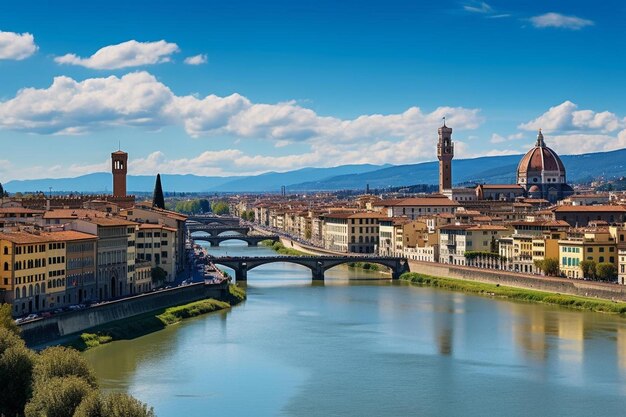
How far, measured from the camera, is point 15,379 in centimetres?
2255

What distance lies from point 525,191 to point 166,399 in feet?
255

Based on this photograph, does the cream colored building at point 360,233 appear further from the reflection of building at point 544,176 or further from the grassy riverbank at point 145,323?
the grassy riverbank at point 145,323

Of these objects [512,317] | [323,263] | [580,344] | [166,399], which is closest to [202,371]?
[166,399]

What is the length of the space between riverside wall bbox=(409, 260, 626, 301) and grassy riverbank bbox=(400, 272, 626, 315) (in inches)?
14.7

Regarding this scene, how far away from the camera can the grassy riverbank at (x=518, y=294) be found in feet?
143

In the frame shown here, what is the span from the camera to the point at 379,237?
77.1m

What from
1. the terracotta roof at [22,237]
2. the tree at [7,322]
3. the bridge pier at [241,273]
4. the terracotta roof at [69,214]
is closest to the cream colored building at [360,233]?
the bridge pier at [241,273]

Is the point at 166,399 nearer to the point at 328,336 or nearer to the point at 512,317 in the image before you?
the point at 328,336

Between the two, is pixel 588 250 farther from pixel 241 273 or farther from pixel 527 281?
pixel 241 273

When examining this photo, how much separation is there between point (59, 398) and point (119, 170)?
50.1 meters

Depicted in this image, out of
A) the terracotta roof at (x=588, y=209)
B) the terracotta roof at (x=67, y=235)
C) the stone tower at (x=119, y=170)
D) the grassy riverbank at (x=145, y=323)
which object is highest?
the stone tower at (x=119, y=170)

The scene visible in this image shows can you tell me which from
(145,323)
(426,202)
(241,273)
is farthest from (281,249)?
(145,323)

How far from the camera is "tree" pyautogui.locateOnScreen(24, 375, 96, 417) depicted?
20047mm

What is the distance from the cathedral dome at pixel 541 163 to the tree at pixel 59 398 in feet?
277
